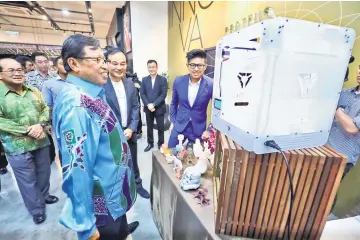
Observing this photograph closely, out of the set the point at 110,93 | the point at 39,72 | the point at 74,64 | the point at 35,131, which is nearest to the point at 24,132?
the point at 35,131

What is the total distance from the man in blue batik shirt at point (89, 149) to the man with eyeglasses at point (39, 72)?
2.57 meters

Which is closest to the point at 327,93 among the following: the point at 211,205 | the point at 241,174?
the point at 241,174

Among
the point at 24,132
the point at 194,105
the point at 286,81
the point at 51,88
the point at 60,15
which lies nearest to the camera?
the point at 286,81

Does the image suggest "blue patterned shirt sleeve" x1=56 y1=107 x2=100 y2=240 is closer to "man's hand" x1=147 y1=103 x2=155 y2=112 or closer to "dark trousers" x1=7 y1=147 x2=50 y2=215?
"dark trousers" x1=7 y1=147 x2=50 y2=215

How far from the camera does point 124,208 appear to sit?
3.37 ft

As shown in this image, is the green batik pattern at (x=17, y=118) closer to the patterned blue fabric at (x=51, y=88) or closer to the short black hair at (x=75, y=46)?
the patterned blue fabric at (x=51, y=88)

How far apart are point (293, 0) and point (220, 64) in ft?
5.56

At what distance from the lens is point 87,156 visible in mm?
815

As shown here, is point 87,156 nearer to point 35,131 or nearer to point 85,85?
point 85,85

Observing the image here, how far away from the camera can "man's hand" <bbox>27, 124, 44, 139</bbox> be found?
1.70 meters

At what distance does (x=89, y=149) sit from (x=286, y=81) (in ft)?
2.58

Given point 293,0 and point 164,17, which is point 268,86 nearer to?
point 293,0

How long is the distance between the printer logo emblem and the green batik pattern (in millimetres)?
1847

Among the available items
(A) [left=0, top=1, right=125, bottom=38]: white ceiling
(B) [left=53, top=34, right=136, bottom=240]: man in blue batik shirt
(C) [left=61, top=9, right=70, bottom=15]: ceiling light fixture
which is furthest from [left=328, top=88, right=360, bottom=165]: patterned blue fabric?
(C) [left=61, top=9, right=70, bottom=15]: ceiling light fixture
